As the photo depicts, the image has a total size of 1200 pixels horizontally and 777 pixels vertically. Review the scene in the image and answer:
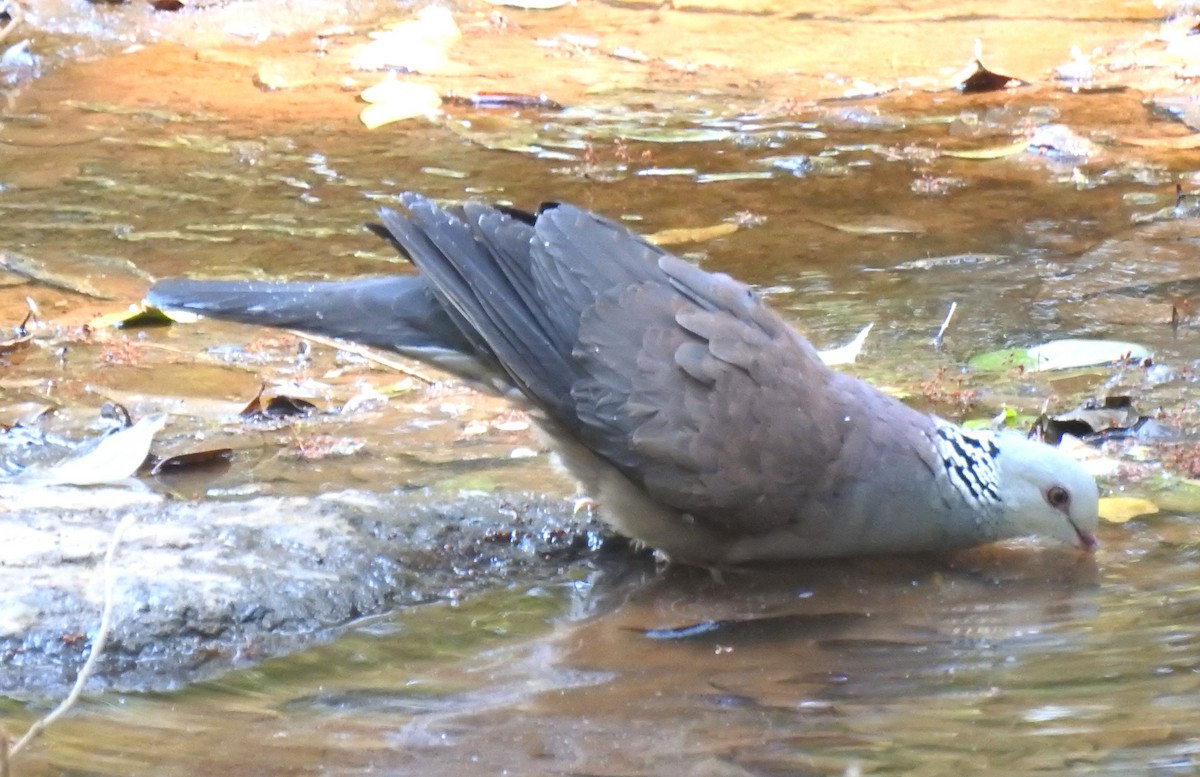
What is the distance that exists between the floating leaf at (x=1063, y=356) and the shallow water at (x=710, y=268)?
80 mm

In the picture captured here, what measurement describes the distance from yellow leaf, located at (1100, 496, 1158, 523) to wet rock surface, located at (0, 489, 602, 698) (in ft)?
3.72

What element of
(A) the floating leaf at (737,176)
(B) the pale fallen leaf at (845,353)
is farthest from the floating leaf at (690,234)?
(B) the pale fallen leaf at (845,353)

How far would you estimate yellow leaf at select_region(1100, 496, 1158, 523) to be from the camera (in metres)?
3.51

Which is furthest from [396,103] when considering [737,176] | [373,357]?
[373,357]

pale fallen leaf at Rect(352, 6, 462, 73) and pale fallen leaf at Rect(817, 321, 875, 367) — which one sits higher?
pale fallen leaf at Rect(352, 6, 462, 73)

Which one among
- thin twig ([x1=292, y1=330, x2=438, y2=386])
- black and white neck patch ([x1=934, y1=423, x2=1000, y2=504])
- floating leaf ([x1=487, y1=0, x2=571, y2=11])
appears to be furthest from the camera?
floating leaf ([x1=487, y1=0, x2=571, y2=11])

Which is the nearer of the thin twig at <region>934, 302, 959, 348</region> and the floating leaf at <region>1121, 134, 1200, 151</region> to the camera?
the thin twig at <region>934, 302, 959, 348</region>

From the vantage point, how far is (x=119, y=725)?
2506 millimetres

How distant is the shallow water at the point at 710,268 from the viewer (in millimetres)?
2365

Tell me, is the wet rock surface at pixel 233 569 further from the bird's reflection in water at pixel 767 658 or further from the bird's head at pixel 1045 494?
the bird's head at pixel 1045 494

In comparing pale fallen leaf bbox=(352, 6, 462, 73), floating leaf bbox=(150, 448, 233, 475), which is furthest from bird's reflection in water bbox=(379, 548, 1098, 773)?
pale fallen leaf bbox=(352, 6, 462, 73)

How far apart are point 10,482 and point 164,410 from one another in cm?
59

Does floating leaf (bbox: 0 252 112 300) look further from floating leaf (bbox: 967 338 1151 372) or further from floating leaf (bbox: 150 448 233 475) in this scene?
floating leaf (bbox: 967 338 1151 372)

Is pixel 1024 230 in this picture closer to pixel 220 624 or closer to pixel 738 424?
pixel 738 424
